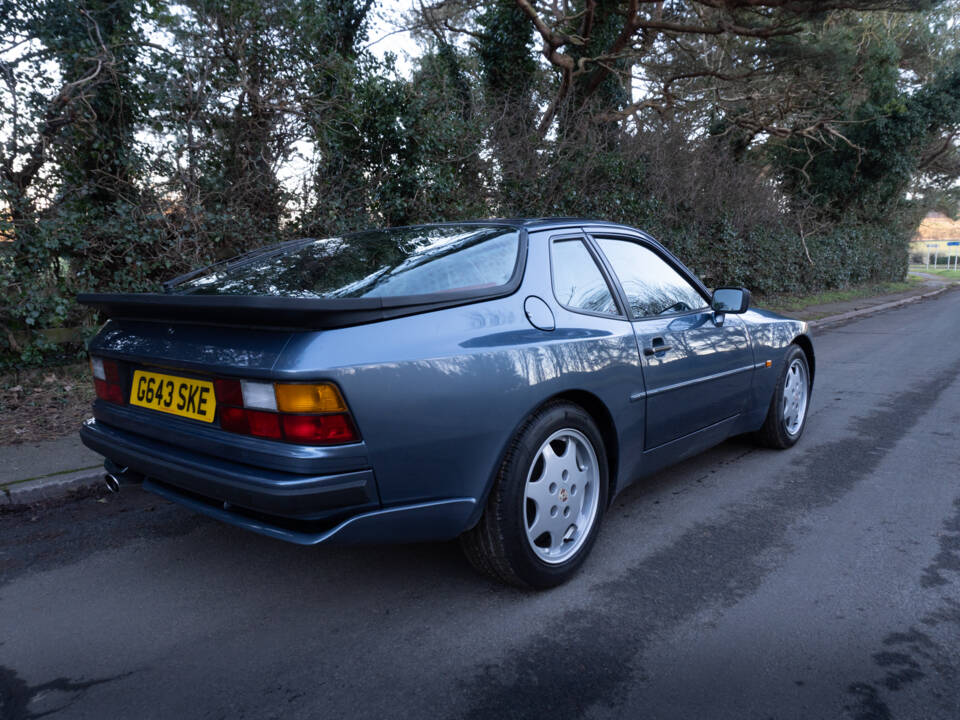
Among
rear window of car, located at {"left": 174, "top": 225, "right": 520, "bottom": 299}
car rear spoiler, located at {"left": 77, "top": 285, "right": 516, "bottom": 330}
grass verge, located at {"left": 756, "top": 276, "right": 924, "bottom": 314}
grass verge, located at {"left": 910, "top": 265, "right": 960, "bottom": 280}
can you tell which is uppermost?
rear window of car, located at {"left": 174, "top": 225, "right": 520, "bottom": 299}

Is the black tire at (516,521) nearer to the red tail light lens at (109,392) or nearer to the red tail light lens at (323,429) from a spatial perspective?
the red tail light lens at (323,429)

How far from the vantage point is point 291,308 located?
2.08 m

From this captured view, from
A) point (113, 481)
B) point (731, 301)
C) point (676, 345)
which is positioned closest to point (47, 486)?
point (113, 481)

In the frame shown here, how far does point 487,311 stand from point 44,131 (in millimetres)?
5444

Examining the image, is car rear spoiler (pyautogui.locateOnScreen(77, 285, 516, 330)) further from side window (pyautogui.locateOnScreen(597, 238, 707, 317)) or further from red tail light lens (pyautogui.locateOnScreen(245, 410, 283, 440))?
side window (pyautogui.locateOnScreen(597, 238, 707, 317))

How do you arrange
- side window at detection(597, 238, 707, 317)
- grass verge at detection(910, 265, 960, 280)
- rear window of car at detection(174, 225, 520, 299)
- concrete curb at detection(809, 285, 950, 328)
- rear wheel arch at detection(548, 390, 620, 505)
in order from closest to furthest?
rear window of car at detection(174, 225, 520, 299) → rear wheel arch at detection(548, 390, 620, 505) → side window at detection(597, 238, 707, 317) → concrete curb at detection(809, 285, 950, 328) → grass verge at detection(910, 265, 960, 280)

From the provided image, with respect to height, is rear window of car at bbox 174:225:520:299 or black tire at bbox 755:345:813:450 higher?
rear window of car at bbox 174:225:520:299

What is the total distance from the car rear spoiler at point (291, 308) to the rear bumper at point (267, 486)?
19.2 inches

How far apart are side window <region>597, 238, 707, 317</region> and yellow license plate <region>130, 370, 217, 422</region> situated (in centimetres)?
197

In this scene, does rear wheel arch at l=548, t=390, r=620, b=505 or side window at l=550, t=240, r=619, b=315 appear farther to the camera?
side window at l=550, t=240, r=619, b=315

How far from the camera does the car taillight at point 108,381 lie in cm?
279

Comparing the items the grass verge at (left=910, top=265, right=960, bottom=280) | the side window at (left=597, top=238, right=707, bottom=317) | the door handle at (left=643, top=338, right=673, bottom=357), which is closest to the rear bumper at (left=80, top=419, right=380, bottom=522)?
the door handle at (left=643, top=338, right=673, bottom=357)

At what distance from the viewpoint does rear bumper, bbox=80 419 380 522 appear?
82.2 inches

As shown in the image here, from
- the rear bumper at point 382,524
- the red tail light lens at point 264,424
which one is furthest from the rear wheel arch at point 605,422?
the red tail light lens at point 264,424
